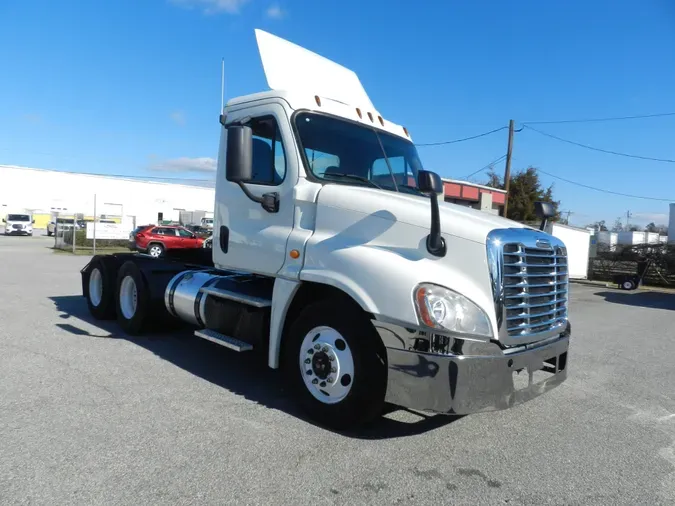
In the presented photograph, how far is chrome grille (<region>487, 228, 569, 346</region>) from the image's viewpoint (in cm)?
369

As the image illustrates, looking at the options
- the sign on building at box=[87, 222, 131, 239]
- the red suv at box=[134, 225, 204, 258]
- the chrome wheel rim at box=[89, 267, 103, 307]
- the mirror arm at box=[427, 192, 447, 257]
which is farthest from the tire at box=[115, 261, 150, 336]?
the sign on building at box=[87, 222, 131, 239]

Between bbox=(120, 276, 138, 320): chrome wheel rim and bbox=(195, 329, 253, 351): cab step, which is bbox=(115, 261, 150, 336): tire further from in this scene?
bbox=(195, 329, 253, 351): cab step

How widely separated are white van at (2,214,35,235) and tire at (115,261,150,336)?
45.9 meters

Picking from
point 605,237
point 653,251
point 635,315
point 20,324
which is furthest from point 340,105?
point 605,237

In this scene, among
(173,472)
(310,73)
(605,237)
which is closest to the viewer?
(173,472)

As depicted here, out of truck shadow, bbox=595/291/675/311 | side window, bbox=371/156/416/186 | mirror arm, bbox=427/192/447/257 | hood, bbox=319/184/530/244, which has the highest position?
side window, bbox=371/156/416/186

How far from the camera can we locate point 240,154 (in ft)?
14.1

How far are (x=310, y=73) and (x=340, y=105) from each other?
63 centimetres

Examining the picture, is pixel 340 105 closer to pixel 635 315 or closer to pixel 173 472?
pixel 173 472

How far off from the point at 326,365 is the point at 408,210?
1.36 meters

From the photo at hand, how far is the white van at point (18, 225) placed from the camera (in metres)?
46.0

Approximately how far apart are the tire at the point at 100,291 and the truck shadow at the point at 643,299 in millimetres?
13884

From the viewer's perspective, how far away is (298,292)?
4457 millimetres

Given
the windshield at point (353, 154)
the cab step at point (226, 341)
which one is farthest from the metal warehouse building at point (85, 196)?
the windshield at point (353, 154)
